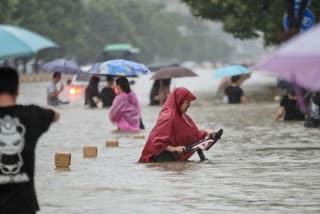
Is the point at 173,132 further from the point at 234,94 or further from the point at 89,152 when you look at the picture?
the point at 234,94

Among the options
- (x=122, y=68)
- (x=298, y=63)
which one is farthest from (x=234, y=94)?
(x=298, y=63)

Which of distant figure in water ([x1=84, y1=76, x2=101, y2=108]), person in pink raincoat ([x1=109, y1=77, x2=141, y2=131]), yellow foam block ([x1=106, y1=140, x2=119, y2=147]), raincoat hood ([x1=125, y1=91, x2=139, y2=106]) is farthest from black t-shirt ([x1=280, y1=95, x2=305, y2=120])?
distant figure in water ([x1=84, y1=76, x2=101, y2=108])

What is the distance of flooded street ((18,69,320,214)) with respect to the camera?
10383 millimetres

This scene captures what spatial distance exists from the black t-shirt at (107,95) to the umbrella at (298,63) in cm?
2386

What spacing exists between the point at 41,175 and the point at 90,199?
2.80 m

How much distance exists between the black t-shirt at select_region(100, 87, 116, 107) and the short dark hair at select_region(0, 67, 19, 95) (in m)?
23.1

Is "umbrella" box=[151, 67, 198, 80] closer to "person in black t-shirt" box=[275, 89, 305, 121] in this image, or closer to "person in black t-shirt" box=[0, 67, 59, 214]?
"person in black t-shirt" box=[275, 89, 305, 121]

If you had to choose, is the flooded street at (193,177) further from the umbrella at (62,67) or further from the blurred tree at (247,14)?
the blurred tree at (247,14)

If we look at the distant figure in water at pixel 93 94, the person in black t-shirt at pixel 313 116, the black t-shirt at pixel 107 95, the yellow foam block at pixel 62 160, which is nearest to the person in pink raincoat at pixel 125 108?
the person in black t-shirt at pixel 313 116

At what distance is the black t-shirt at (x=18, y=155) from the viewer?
6.98m

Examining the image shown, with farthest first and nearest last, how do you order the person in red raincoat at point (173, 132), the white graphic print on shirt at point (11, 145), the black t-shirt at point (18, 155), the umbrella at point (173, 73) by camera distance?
the umbrella at point (173, 73), the person in red raincoat at point (173, 132), the white graphic print on shirt at point (11, 145), the black t-shirt at point (18, 155)

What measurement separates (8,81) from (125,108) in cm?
1463

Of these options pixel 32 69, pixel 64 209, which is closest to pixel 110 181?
pixel 64 209

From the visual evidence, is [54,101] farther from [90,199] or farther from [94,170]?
[90,199]
